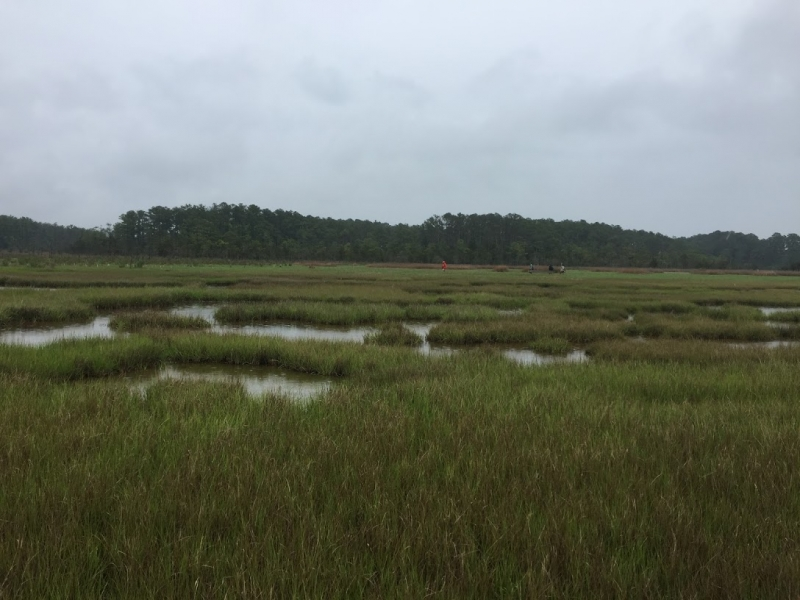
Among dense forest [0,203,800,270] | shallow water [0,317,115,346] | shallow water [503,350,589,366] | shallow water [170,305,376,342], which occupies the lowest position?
shallow water [503,350,589,366]

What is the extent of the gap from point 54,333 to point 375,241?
12470 cm

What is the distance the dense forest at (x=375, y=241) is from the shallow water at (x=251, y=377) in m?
92.9

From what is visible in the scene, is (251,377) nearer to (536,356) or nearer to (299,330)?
(299,330)

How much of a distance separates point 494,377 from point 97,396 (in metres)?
5.70

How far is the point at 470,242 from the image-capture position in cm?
13062

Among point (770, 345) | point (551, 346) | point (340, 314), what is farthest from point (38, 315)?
point (770, 345)

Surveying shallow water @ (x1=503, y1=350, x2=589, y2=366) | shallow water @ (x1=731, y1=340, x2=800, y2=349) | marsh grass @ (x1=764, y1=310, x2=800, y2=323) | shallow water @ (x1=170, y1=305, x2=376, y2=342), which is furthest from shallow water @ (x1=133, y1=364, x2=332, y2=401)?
marsh grass @ (x1=764, y1=310, x2=800, y2=323)

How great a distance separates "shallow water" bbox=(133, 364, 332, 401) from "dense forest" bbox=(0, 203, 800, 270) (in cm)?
9292

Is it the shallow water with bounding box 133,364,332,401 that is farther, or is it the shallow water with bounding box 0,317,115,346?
the shallow water with bounding box 0,317,115,346

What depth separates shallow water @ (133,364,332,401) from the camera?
25.0 ft

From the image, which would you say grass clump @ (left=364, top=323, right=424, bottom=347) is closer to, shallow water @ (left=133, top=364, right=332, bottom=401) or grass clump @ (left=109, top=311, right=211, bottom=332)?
shallow water @ (left=133, top=364, right=332, bottom=401)

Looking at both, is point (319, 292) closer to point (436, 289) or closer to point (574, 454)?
point (436, 289)

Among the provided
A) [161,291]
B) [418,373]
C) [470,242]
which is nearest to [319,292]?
[161,291]

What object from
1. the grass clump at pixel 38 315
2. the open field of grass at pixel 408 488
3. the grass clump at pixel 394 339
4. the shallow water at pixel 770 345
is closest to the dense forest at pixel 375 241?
the grass clump at pixel 38 315
